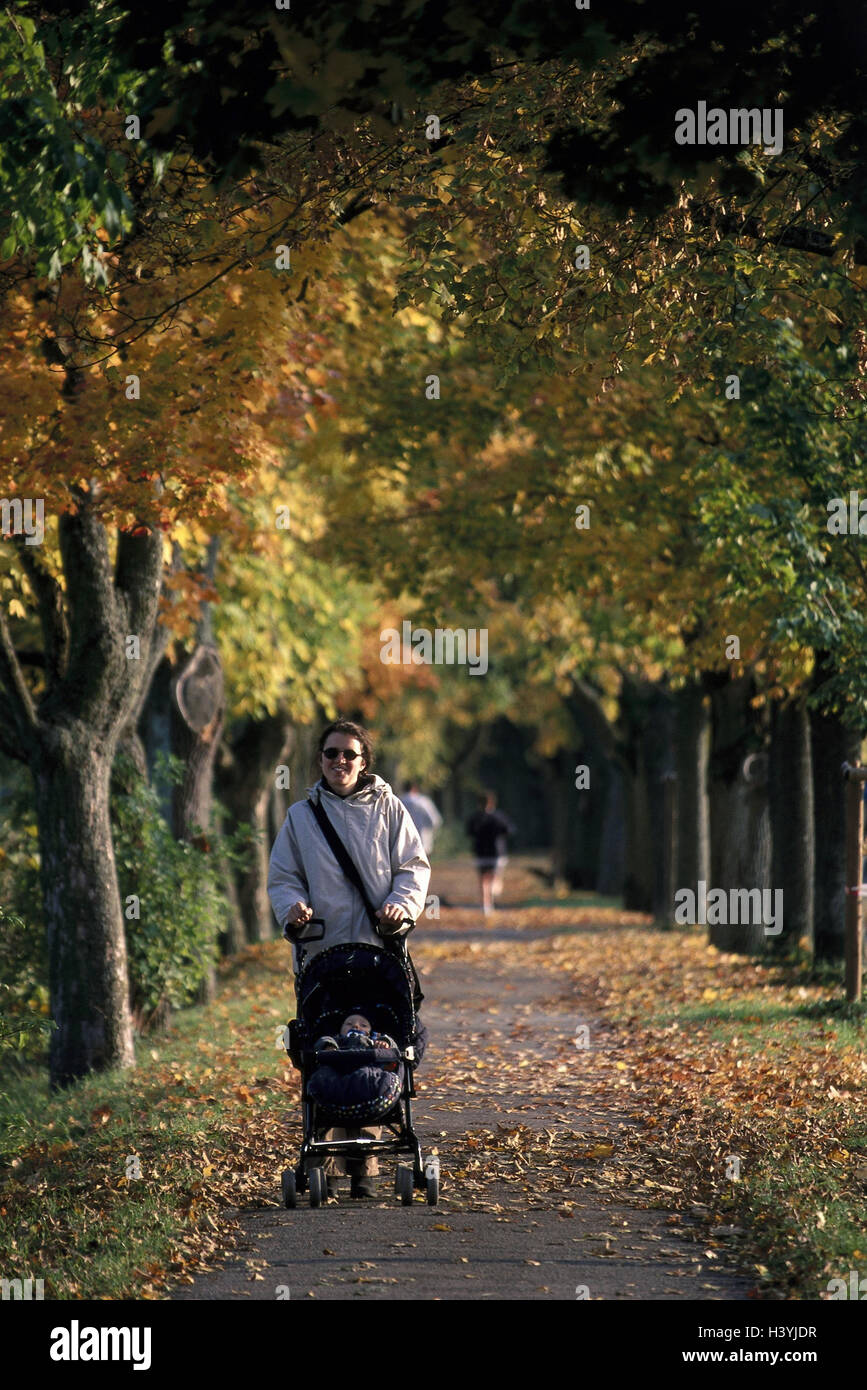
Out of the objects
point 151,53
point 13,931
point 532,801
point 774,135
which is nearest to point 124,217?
point 151,53

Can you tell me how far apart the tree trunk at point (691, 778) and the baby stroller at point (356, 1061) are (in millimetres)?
15909

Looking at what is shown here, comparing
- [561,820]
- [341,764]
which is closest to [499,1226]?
[341,764]

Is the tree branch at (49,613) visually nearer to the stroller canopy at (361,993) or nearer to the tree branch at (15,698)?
the tree branch at (15,698)

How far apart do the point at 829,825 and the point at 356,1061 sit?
879cm

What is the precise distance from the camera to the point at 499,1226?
741 centimetres

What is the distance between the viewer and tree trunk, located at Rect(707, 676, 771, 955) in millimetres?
20250

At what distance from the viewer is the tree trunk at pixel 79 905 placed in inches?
484

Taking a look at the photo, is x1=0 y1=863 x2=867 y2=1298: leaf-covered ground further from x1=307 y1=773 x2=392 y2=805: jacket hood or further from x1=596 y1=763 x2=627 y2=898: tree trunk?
x1=596 y1=763 x2=627 y2=898: tree trunk

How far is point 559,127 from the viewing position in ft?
27.2

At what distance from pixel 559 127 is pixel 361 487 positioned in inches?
525

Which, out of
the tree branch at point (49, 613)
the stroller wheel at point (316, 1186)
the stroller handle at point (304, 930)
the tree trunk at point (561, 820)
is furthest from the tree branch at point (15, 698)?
the tree trunk at point (561, 820)

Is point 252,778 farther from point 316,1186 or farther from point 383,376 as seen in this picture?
point 316,1186

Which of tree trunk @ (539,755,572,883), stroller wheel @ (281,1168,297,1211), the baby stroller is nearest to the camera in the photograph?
the baby stroller

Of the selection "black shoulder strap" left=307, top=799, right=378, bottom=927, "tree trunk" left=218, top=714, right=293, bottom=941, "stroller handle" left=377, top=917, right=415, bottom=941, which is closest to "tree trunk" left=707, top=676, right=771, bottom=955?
"tree trunk" left=218, top=714, right=293, bottom=941
